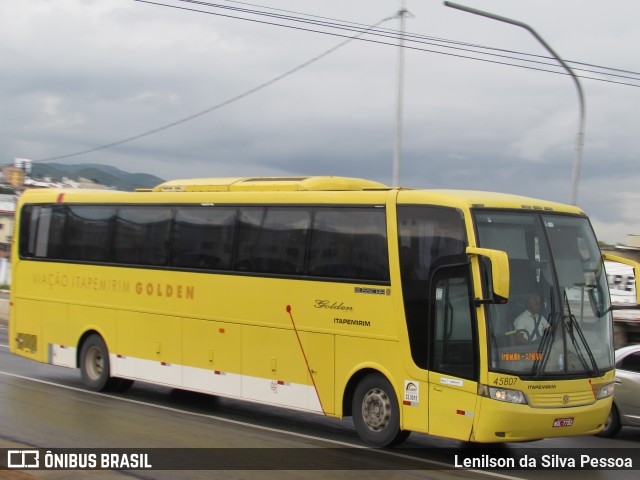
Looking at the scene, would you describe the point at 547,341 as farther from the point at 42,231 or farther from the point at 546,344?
the point at 42,231

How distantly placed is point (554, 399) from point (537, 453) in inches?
63.5

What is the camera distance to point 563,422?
31.0 feet

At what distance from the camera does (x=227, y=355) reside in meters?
12.5

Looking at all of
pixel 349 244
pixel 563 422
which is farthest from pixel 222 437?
pixel 563 422

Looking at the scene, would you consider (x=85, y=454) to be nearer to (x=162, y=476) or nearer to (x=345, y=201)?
(x=162, y=476)

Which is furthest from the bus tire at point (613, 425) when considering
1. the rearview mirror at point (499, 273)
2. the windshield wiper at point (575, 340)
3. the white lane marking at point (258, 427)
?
the rearview mirror at point (499, 273)

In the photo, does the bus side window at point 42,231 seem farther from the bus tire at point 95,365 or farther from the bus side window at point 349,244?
the bus side window at point 349,244

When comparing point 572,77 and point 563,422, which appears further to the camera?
point 572,77

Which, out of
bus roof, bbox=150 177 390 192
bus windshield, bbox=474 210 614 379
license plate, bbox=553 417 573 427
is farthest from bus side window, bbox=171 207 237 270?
license plate, bbox=553 417 573 427

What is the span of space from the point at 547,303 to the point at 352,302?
2544 mm

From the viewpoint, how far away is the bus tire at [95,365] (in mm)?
14672

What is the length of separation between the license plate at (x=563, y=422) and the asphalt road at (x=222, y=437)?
1.83 feet

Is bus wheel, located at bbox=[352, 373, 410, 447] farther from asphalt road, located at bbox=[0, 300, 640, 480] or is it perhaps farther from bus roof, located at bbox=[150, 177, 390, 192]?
bus roof, located at bbox=[150, 177, 390, 192]

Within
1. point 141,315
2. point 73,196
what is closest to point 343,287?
point 141,315
